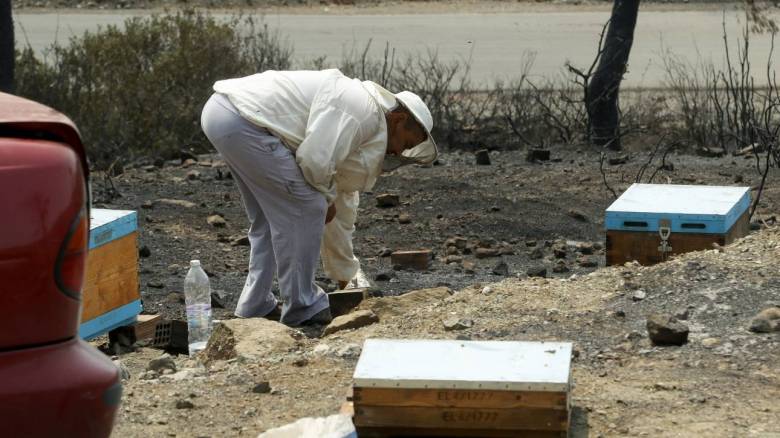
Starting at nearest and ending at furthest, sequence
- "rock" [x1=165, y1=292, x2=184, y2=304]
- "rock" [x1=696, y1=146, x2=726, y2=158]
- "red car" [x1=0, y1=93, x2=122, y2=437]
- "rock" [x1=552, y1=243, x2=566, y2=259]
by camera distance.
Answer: "red car" [x1=0, y1=93, x2=122, y2=437] → "rock" [x1=165, y1=292, x2=184, y2=304] → "rock" [x1=552, y1=243, x2=566, y2=259] → "rock" [x1=696, y1=146, x2=726, y2=158]

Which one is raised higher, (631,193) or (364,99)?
(364,99)

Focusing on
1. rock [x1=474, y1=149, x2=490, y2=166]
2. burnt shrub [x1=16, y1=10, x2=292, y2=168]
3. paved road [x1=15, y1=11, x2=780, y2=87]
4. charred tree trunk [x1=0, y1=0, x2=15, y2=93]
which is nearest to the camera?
charred tree trunk [x1=0, y1=0, x2=15, y2=93]

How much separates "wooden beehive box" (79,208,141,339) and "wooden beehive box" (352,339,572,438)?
235 cm

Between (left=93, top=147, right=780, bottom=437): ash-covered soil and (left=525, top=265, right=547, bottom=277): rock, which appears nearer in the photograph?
(left=93, top=147, right=780, bottom=437): ash-covered soil

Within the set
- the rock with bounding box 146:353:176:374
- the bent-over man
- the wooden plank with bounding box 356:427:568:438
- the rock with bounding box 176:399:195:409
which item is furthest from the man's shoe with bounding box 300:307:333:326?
the wooden plank with bounding box 356:427:568:438

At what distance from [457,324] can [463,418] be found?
1651 millimetres

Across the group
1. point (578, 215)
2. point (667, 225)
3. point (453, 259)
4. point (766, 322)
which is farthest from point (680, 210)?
point (578, 215)

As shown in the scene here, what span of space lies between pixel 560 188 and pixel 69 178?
780 cm

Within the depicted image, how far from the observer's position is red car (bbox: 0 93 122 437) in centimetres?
347

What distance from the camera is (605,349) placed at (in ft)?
18.4

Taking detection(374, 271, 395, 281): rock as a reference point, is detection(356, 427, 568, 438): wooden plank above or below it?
above

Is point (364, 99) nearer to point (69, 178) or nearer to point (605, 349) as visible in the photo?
point (605, 349)

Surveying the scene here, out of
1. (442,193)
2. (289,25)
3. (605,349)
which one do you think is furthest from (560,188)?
(289,25)

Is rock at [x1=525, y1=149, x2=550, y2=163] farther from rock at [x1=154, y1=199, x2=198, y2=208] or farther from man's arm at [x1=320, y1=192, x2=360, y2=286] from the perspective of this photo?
man's arm at [x1=320, y1=192, x2=360, y2=286]
